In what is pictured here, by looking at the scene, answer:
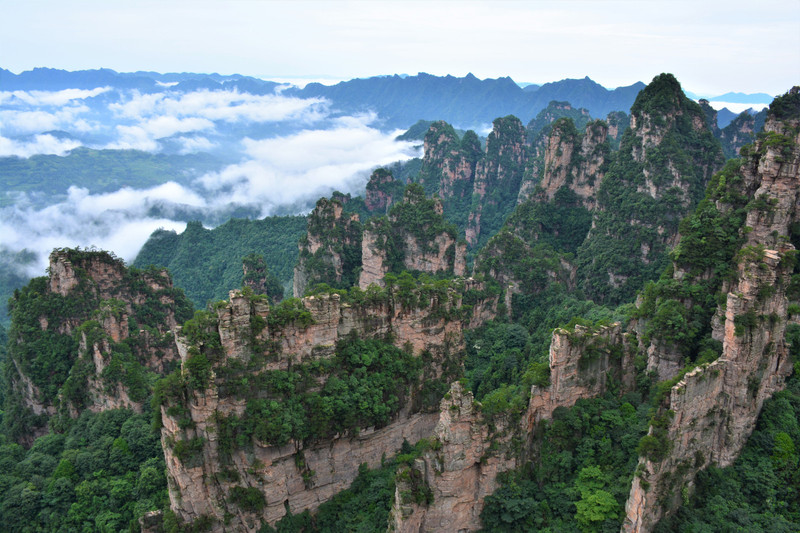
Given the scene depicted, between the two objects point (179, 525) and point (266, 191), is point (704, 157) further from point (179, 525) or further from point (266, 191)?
point (266, 191)

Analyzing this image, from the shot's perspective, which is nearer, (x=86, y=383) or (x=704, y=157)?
(x=86, y=383)

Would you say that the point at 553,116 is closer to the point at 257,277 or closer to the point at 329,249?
the point at 329,249

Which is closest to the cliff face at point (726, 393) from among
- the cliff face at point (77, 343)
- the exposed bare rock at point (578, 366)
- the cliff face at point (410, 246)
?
the exposed bare rock at point (578, 366)

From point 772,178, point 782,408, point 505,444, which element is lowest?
point 505,444

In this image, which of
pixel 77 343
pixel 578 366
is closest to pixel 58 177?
pixel 77 343

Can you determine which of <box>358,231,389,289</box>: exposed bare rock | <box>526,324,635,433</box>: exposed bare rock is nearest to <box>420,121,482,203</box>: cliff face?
<box>358,231,389,289</box>: exposed bare rock

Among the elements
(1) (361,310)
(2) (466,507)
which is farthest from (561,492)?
(1) (361,310)
